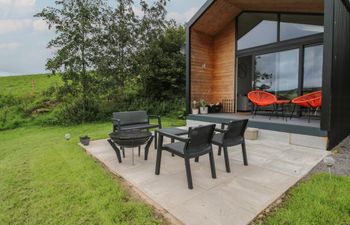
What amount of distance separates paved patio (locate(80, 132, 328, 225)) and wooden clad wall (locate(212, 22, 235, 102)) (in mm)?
3681

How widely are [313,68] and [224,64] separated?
283cm

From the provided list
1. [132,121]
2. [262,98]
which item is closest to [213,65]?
[262,98]

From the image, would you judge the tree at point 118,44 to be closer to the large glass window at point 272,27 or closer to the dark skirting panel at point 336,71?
the large glass window at point 272,27

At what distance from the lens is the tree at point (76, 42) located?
25.5 ft

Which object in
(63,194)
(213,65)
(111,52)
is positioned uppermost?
(111,52)

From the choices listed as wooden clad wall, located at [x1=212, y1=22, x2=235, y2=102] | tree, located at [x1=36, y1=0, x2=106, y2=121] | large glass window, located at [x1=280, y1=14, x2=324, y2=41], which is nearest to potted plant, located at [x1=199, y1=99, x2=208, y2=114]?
wooden clad wall, located at [x1=212, y1=22, x2=235, y2=102]

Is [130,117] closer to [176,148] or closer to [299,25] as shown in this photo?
[176,148]

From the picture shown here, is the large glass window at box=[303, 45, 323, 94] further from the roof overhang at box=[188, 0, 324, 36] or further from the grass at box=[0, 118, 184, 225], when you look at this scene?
the grass at box=[0, 118, 184, 225]

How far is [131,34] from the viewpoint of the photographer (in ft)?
29.2

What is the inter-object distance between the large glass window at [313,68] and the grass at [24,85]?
9.31 metres

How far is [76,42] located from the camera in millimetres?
7965

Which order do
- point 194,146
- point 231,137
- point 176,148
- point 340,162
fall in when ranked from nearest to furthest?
point 194,146 < point 176,148 < point 231,137 < point 340,162

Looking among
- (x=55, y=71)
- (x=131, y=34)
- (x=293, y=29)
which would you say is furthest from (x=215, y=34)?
(x=55, y=71)

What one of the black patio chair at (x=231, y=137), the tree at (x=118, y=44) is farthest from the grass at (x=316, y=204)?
the tree at (x=118, y=44)
